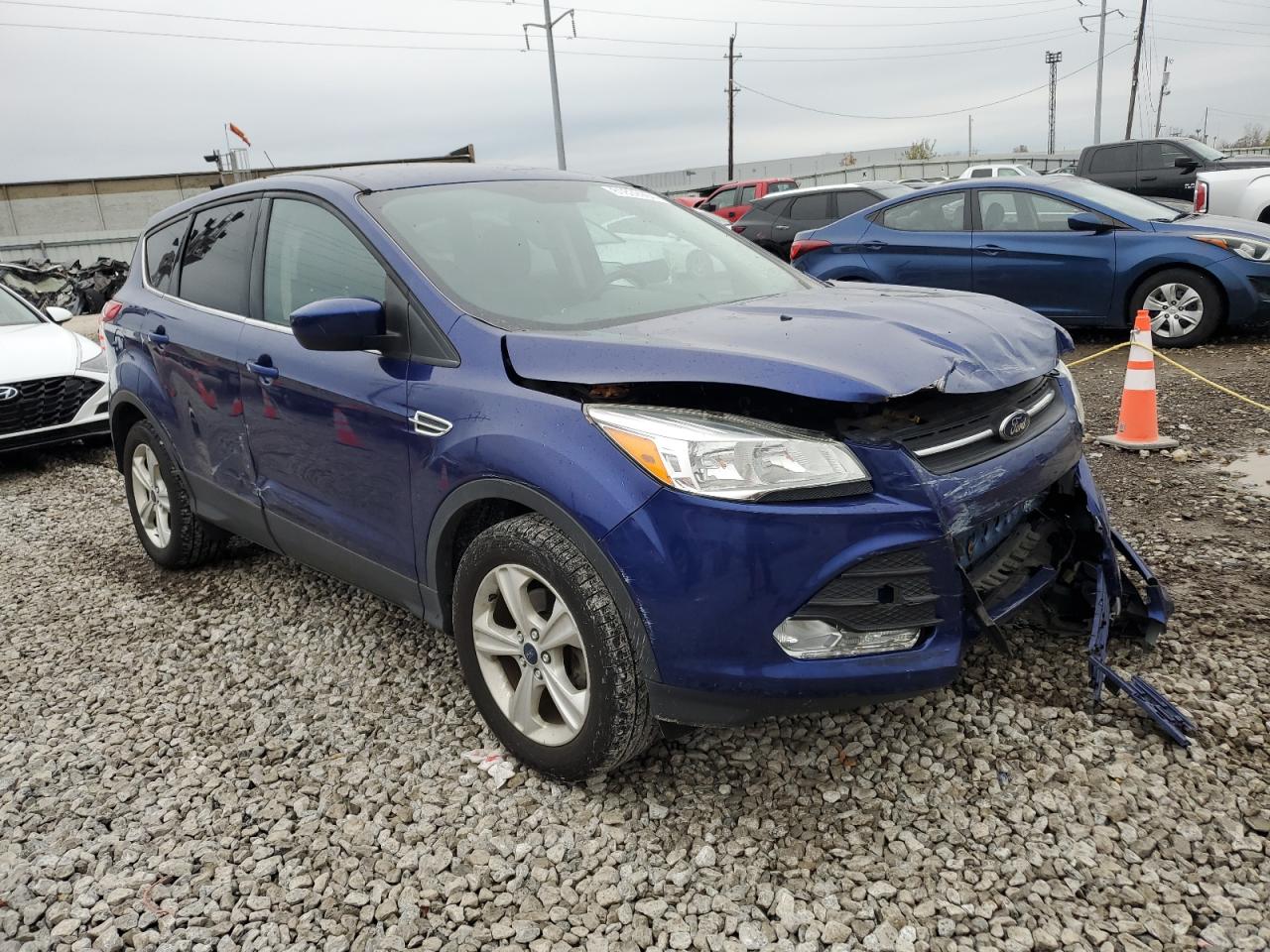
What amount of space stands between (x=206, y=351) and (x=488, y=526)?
168 cm

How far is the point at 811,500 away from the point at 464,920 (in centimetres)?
127

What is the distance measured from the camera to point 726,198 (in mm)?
20938

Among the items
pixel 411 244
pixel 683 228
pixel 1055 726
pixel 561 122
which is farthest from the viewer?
pixel 561 122

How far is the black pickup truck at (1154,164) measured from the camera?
1523cm

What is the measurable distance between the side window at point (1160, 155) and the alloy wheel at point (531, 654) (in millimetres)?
16672

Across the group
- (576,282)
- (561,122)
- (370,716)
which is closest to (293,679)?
(370,716)

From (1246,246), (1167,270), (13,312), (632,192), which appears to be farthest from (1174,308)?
(13,312)

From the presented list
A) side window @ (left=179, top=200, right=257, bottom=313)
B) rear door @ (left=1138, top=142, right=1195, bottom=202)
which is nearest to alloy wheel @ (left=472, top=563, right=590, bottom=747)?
side window @ (left=179, top=200, right=257, bottom=313)

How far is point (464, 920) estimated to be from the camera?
86.4 inches

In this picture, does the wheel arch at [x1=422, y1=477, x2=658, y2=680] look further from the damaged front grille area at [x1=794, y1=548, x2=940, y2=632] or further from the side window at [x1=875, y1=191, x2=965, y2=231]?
the side window at [x1=875, y1=191, x2=965, y2=231]

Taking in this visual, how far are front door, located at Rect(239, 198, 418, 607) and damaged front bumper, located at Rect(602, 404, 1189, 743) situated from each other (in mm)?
988

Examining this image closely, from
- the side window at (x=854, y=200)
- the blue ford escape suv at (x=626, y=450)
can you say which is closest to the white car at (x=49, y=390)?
the blue ford escape suv at (x=626, y=450)

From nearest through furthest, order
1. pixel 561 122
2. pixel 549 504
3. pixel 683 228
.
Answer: pixel 549 504 < pixel 683 228 < pixel 561 122

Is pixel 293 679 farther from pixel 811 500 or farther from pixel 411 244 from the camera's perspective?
pixel 811 500
